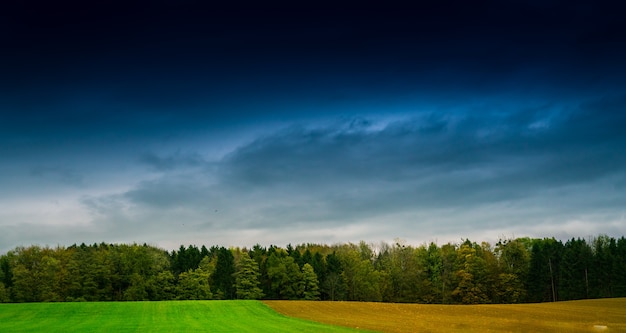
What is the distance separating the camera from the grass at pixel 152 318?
4528cm

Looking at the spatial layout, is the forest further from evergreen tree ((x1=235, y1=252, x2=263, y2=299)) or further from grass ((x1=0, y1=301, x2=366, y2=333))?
grass ((x1=0, y1=301, x2=366, y2=333))

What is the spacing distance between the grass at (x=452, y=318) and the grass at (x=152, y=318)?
3.71 meters

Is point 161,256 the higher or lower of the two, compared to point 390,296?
higher

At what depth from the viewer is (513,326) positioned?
149ft

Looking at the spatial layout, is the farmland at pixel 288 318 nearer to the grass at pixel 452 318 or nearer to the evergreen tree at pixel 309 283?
the grass at pixel 452 318

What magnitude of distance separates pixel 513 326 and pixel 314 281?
238 feet

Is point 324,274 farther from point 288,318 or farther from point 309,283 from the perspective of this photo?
point 288,318

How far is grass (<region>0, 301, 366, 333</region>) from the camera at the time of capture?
45.3m

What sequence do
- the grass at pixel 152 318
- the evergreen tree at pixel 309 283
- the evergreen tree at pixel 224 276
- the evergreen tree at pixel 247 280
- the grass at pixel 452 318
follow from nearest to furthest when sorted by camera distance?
the grass at pixel 452 318 → the grass at pixel 152 318 → the evergreen tree at pixel 247 280 → the evergreen tree at pixel 309 283 → the evergreen tree at pixel 224 276

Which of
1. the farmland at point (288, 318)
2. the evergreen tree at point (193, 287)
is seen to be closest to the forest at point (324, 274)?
the evergreen tree at point (193, 287)

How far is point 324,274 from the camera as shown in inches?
4764

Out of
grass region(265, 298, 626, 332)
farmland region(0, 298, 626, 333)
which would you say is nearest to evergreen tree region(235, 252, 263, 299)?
farmland region(0, 298, 626, 333)

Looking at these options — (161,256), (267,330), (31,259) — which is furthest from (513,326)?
(31,259)

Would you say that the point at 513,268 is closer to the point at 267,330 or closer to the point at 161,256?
the point at 161,256
